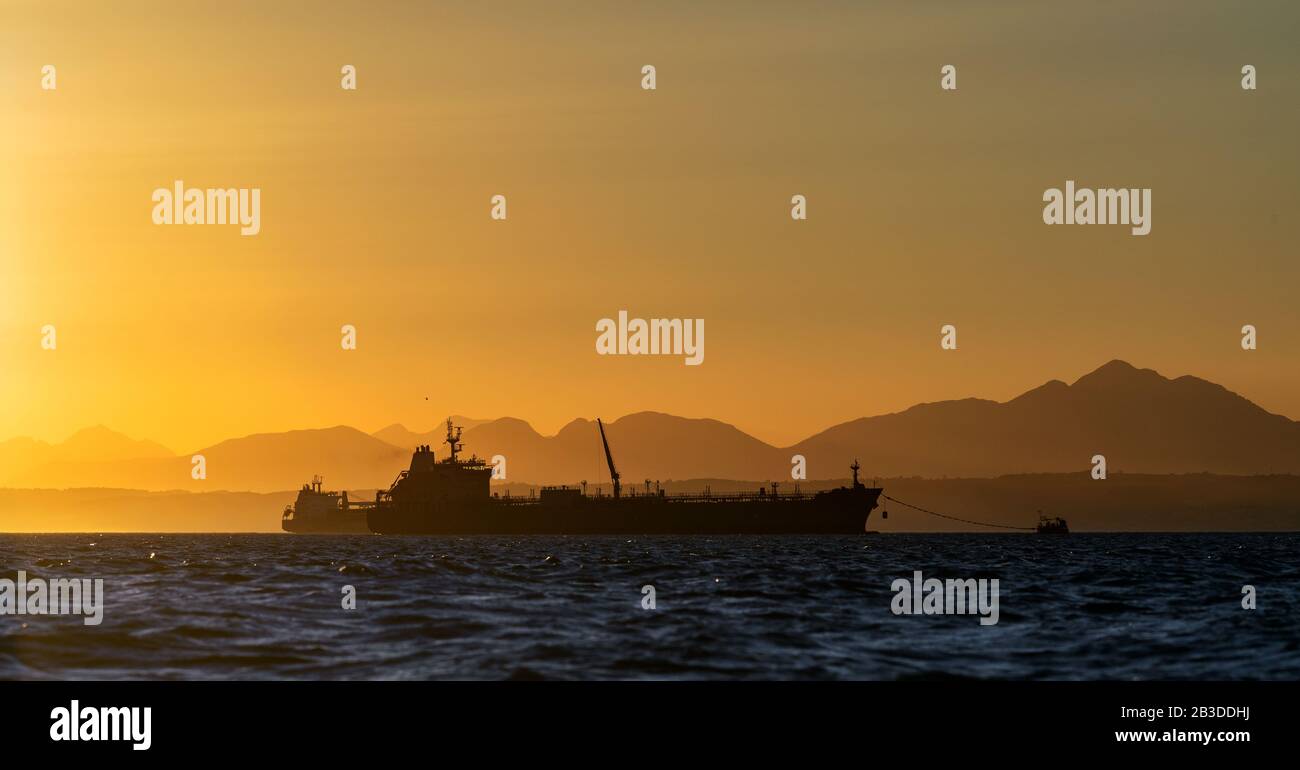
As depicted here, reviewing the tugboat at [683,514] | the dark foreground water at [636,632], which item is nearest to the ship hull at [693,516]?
the tugboat at [683,514]

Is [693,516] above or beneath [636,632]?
beneath

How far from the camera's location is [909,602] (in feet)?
127

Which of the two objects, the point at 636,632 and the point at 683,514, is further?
the point at 683,514

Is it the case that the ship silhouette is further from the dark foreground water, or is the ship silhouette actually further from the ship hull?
the dark foreground water

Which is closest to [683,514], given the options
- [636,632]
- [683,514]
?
[683,514]

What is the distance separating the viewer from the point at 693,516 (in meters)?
187

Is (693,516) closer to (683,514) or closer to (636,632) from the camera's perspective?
(683,514)

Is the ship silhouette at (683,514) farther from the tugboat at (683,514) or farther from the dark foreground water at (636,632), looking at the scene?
the dark foreground water at (636,632)

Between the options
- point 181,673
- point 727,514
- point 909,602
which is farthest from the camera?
point 727,514

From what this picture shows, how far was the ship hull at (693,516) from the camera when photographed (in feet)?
606
